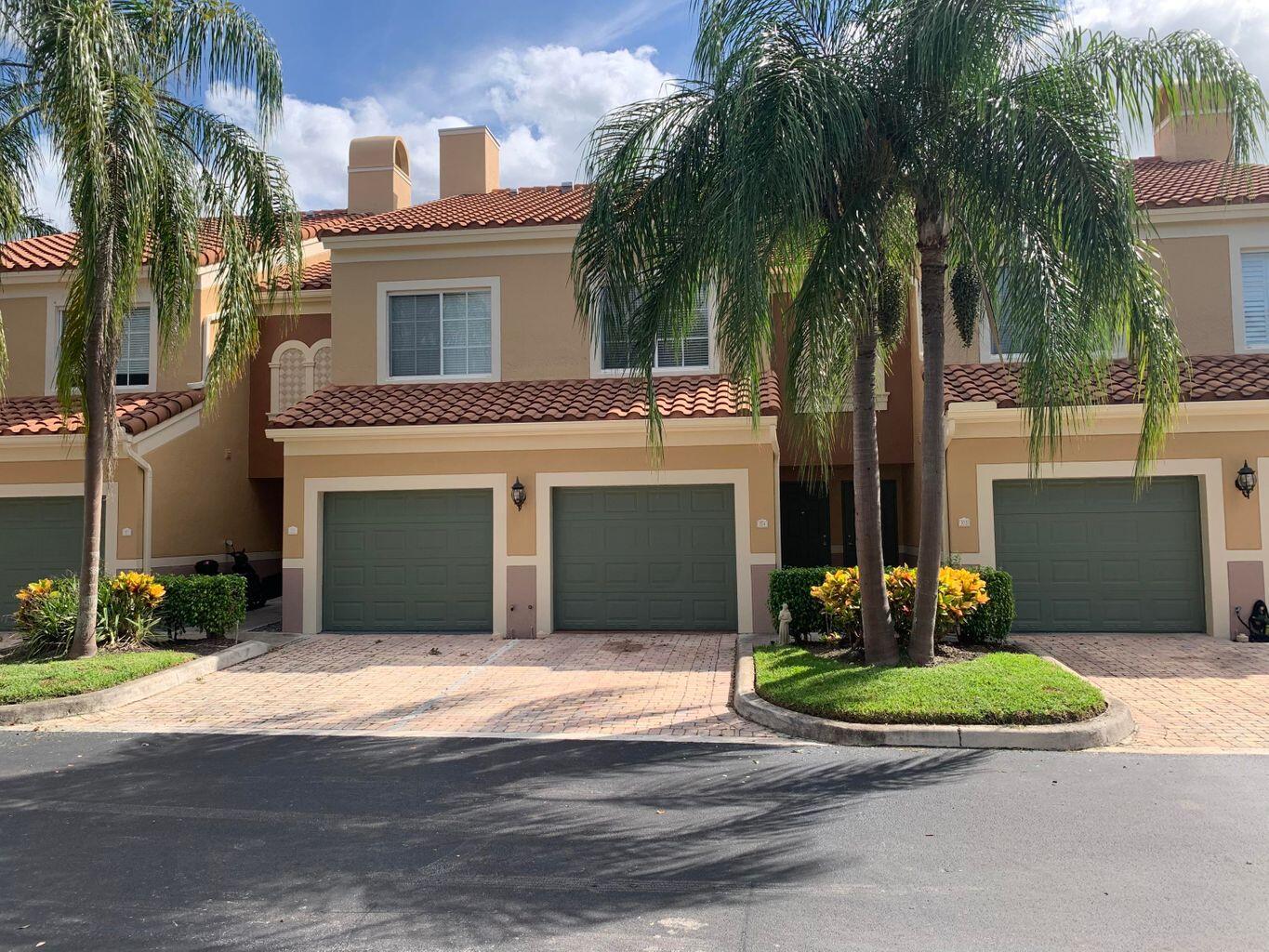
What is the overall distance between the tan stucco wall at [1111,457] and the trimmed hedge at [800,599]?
262 cm

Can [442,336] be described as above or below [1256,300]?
below

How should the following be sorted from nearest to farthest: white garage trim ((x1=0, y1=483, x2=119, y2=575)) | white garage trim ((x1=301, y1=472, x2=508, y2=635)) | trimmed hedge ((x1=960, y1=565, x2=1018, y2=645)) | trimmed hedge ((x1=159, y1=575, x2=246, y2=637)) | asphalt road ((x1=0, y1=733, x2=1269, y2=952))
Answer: asphalt road ((x1=0, y1=733, x2=1269, y2=952)), trimmed hedge ((x1=960, y1=565, x2=1018, y2=645)), trimmed hedge ((x1=159, y1=575, x2=246, y2=637)), white garage trim ((x1=301, y1=472, x2=508, y2=635)), white garage trim ((x1=0, y1=483, x2=119, y2=575))

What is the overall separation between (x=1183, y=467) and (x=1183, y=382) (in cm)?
120

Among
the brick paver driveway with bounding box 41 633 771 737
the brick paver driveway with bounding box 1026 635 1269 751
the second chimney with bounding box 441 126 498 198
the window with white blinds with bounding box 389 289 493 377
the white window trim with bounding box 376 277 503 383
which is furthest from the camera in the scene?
the second chimney with bounding box 441 126 498 198

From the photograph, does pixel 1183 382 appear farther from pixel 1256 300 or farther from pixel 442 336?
pixel 442 336

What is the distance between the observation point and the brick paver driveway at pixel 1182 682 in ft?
25.1


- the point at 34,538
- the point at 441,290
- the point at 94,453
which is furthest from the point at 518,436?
the point at 34,538

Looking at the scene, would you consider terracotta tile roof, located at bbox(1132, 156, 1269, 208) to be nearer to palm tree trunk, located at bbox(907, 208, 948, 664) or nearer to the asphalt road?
palm tree trunk, located at bbox(907, 208, 948, 664)

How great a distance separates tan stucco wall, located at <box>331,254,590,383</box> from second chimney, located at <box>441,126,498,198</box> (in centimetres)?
573

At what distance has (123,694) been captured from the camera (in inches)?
376

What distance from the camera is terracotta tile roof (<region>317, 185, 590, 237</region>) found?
1492cm

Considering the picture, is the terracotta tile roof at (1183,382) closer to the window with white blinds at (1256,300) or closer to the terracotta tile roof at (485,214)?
the window with white blinds at (1256,300)

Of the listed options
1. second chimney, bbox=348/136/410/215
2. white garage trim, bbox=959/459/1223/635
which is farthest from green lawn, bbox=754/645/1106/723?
second chimney, bbox=348/136/410/215

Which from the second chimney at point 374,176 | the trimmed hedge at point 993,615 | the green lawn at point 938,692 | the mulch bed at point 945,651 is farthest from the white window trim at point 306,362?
the trimmed hedge at point 993,615
